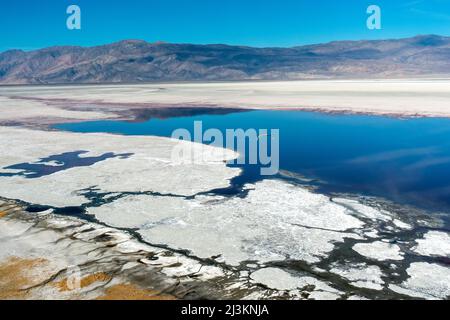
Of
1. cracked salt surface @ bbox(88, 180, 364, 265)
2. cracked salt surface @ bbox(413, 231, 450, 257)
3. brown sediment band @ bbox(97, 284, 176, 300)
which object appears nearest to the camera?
brown sediment band @ bbox(97, 284, 176, 300)

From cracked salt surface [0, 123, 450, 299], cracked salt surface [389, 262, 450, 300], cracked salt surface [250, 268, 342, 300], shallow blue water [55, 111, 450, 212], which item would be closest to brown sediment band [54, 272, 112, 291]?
cracked salt surface [0, 123, 450, 299]

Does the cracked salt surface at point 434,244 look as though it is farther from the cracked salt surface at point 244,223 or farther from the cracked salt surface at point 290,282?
the cracked salt surface at point 290,282

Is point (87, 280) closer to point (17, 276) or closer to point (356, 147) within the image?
point (17, 276)


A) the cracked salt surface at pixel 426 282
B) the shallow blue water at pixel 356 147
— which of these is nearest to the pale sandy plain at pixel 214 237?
the cracked salt surface at pixel 426 282

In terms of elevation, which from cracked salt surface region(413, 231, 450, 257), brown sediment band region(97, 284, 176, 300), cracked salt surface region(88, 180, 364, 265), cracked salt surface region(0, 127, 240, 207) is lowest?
brown sediment band region(97, 284, 176, 300)

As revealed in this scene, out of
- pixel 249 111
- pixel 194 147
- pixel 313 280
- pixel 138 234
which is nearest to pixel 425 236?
pixel 313 280

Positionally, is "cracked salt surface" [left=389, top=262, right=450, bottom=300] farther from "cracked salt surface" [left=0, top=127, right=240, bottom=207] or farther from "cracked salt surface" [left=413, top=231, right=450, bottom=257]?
"cracked salt surface" [left=0, top=127, right=240, bottom=207]

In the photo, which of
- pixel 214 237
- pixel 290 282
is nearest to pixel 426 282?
pixel 290 282
